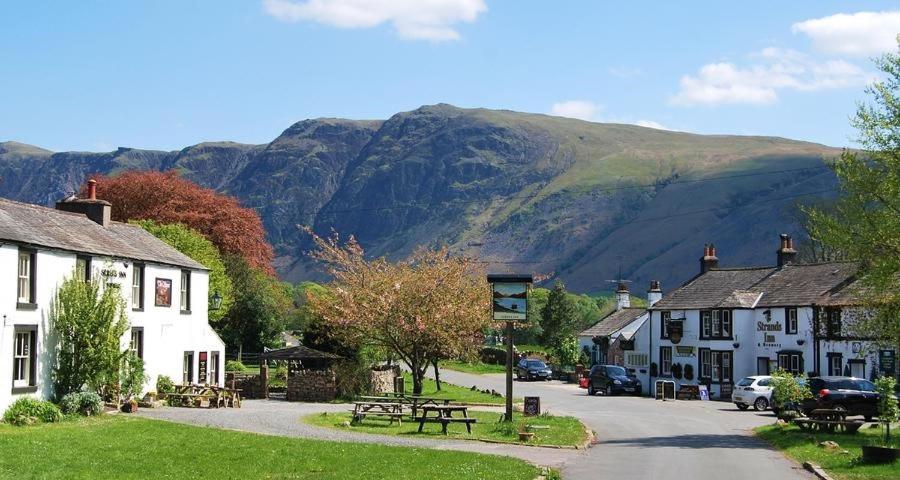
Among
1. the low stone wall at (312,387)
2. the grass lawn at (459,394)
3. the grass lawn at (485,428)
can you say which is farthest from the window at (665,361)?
the grass lawn at (485,428)

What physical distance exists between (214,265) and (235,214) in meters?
15.3

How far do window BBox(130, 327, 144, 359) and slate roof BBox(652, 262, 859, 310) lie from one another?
3309 cm

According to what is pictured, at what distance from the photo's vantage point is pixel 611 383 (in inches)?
2375

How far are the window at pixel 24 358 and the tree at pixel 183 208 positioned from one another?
3833 cm

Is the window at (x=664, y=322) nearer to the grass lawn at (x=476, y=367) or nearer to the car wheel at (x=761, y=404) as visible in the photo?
the car wheel at (x=761, y=404)

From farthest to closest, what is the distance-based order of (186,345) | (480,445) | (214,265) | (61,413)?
(214,265) < (186,345) < (61,413) < (480,445)

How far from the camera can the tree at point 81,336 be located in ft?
107

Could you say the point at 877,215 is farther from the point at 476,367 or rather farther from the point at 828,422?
the point at 476,367

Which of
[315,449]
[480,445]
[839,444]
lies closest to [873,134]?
[839,444]

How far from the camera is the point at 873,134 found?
30.4 m

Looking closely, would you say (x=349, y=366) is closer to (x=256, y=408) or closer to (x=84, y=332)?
(x=256, y=408)

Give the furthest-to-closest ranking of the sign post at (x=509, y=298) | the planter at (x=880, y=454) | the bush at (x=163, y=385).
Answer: the bush at (x=163, y=385) < the sign post at (x=509, y=298) < the planter at (x=880, y=454)

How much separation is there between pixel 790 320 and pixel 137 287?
3494 centimetres

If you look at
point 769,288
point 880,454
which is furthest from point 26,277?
point 769,288
